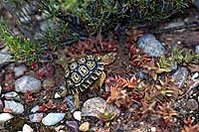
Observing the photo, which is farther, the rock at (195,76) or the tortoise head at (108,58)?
the tortoise head at (108,58)

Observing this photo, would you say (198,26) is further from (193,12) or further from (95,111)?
(95,111)

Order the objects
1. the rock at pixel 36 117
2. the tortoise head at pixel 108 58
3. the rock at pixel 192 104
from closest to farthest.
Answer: the rock at pixel 192 104 → the rock at pixel 36 117 → the tortoise head at pixel 108 58

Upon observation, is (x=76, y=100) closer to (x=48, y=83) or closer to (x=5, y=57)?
(x=48, y=83)

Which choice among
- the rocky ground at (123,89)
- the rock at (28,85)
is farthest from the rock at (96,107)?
the rock at (28,85)

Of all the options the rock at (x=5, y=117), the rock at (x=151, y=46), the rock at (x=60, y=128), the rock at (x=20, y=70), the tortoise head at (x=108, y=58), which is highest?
the rock at (x=151, y=46)

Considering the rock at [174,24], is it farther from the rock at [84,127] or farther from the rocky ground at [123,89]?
the rock at [84,127]

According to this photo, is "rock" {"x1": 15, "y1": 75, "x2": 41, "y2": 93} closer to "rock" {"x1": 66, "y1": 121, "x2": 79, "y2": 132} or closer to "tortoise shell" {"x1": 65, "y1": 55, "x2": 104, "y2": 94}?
"tortoise shell" {"x1": 65, "y1": 55, "x2": 104, "y2": 94}

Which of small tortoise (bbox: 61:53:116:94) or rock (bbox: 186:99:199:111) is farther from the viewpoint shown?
small tortoise (bbox: 61:53:116:94)

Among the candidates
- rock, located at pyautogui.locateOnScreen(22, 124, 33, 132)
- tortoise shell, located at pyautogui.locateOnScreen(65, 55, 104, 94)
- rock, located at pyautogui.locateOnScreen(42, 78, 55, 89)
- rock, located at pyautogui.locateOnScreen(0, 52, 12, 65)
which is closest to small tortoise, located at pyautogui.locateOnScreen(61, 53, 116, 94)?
tortoise shell, located at pyautogui.locateOnScreen(65, 55, 104, 94)
